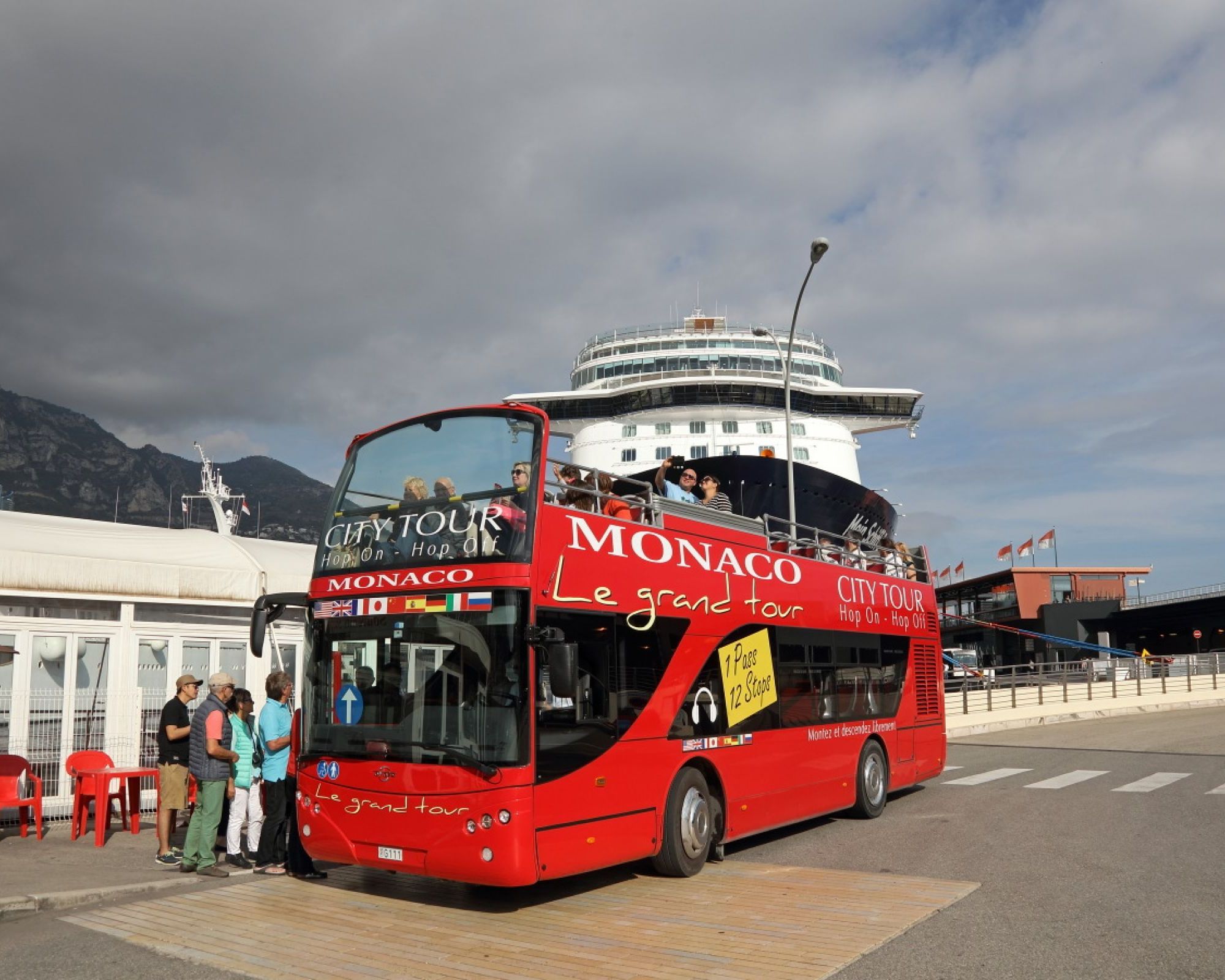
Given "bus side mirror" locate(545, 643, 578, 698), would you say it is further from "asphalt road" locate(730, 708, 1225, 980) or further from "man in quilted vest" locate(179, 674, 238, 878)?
"man in quilted vest" locate(179, 674, 238, 878)

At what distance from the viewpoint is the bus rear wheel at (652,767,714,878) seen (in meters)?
8.46

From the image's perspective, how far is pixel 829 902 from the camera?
751cm

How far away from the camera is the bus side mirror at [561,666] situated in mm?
6992

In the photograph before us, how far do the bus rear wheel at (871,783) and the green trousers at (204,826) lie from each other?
6.90 m

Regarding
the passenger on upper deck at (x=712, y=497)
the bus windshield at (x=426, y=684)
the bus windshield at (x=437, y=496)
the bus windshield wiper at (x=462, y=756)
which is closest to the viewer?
the bus windshield wiper at (x=462, y=756)

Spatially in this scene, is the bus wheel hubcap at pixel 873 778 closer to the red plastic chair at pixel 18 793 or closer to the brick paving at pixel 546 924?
the brick paving at pixel 546 924

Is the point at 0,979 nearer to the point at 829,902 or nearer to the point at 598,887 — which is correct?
the point at 598,887

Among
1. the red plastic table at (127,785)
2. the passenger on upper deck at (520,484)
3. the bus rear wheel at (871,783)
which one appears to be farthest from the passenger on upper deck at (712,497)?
the red plastic table at (127,785)

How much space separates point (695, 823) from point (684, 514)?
107 inches

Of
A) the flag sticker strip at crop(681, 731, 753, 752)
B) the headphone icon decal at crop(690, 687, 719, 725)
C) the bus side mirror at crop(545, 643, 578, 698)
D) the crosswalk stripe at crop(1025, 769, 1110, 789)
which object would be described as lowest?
the crosswalk stripe at crop(1025, 769, 1110, 789)

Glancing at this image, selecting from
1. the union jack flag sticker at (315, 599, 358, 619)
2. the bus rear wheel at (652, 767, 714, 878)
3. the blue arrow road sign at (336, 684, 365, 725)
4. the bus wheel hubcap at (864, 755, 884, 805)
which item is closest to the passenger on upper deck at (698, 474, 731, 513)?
the bus rear wheel at (652, 767, 714, 878)

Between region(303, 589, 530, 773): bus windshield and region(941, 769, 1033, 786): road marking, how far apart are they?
1012cm

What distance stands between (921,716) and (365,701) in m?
8.80

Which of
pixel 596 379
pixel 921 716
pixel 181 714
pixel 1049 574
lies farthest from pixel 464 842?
pixel 1049 574
